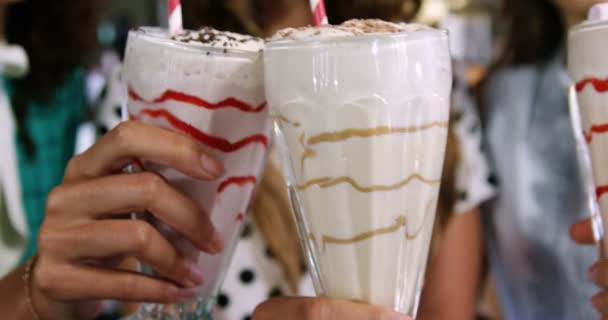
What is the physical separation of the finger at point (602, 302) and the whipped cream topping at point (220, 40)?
422 mm

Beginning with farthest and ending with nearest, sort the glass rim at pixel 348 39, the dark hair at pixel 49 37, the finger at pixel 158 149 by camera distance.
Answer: the dark hair at pixel 49 37 < the finger at pixel 158 149 < the glass rim at pixel 348 39

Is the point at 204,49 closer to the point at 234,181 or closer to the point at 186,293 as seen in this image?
the point at 234,181

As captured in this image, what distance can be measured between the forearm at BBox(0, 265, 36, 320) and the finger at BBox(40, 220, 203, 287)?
14cm

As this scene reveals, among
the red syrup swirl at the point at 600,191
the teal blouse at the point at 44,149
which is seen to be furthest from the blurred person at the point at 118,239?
the teal blouse at the point at 44,149

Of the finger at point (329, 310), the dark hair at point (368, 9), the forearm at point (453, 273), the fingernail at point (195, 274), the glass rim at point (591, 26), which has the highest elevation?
the glass rim at point (591, 26)

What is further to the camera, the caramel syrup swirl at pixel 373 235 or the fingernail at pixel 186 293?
the fingernail at pixel 186 293

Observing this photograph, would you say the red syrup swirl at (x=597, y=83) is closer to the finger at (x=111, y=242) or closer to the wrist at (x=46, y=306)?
the finger at (x=111, y=242)

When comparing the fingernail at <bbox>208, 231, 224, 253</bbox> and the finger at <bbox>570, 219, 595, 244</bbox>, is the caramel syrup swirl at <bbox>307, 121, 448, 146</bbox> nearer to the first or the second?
the fingernail at <bbox>208, 231, 224, 253</bbox>

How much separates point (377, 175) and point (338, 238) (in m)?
0.08

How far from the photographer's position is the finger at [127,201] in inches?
23.2

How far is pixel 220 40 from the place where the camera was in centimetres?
58

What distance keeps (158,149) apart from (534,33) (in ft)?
3.61

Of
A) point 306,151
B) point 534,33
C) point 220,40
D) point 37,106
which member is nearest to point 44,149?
point 37,106

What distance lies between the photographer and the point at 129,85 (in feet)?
2.04
